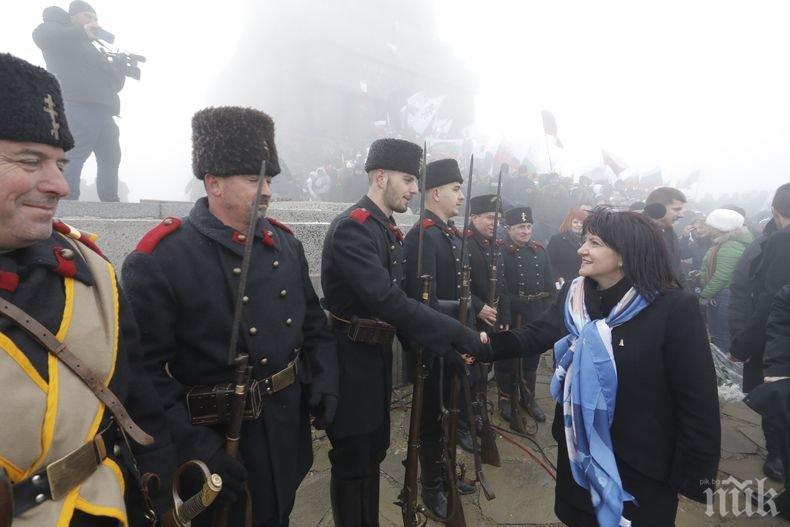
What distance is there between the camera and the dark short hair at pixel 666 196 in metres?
5.90

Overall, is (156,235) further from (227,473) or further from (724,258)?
(724,258)

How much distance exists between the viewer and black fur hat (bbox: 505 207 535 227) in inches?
209

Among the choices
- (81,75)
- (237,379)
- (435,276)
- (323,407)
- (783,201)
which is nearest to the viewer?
(237,379)

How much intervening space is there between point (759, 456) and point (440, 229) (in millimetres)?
4181

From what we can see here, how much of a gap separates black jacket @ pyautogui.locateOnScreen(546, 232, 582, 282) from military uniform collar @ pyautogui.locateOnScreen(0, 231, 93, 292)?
617 centimetres

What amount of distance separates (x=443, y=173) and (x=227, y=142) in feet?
7.77

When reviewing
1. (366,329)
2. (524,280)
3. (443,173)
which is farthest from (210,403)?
(524,280)

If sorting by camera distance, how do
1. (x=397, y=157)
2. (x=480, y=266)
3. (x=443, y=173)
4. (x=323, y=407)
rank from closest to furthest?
(x=323, y=407) < (x=397, y=157) < (x=443, y=173) < (x=480, y=266)

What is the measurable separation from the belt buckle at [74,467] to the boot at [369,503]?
175cm

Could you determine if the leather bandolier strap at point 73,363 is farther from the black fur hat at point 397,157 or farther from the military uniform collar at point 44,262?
the black fur hat at point 397,157

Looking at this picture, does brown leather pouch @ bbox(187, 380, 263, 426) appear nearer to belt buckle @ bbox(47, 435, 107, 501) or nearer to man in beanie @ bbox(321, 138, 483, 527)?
belt buckle @ bbox(47, 435, 107, 501)

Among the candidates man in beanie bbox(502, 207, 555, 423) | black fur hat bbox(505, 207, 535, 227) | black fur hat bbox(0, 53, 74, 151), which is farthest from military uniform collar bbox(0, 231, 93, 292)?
black fur hat bbox(505, 207, 535, 227)

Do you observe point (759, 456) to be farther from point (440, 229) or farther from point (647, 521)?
point (440, 229)

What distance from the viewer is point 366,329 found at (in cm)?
258
